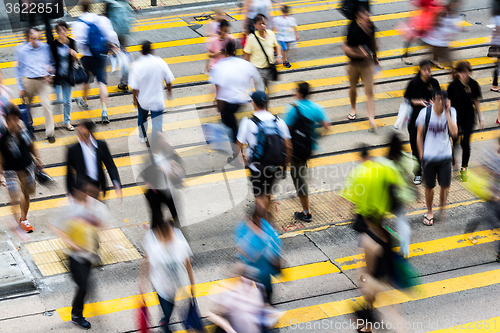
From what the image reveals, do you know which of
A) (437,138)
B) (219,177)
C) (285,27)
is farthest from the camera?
(285,27)

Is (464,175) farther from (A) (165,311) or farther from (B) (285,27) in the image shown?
(A) (165,311)

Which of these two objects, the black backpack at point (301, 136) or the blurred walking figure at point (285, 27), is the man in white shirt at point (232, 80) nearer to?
the black backpack at point (301, 136)

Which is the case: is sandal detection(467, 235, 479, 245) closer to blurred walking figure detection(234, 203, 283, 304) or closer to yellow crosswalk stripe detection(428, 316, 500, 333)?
yellow crosswalk stripe detection(428, 316, 500, 333)

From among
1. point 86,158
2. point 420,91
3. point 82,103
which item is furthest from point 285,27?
point 86,158

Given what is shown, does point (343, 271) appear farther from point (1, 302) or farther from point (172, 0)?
point (172, 0)

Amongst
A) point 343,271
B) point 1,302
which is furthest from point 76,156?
point 343,271

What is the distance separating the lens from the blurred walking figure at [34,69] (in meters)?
9.60

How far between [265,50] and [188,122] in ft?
6.60

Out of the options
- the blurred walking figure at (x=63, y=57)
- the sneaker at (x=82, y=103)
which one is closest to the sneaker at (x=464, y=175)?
the blurred walking figure at (x=63, y=57)

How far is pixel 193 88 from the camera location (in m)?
12.1

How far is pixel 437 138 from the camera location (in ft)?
24.4

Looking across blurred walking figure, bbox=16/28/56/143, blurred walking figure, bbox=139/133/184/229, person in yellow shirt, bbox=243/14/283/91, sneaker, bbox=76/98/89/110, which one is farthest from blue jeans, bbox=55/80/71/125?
blurred walking figure, bbox=139/133/184/229

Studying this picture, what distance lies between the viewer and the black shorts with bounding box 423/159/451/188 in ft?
24.8

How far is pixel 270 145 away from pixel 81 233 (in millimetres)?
2529
